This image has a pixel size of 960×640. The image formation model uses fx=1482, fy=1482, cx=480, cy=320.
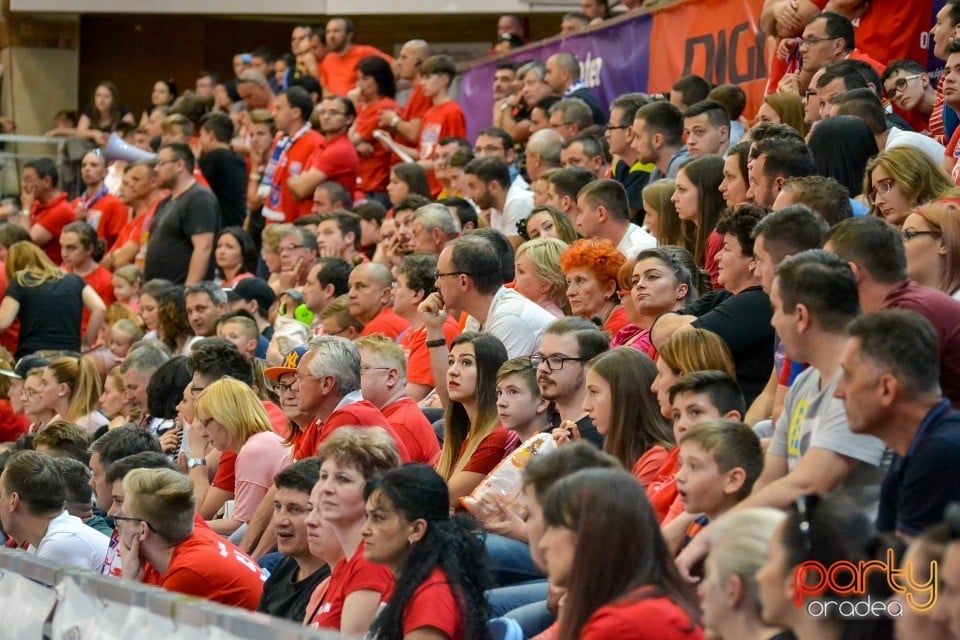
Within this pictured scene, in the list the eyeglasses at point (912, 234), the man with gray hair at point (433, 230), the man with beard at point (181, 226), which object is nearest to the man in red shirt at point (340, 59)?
the man with beard at point (181, 226)

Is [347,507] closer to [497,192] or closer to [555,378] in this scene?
[555,378]

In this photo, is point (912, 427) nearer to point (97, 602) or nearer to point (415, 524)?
point (415, 524)

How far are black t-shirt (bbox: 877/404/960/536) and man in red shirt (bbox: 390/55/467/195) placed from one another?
338 inches

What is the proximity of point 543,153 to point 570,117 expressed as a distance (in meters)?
0.50

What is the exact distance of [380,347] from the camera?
247 inches

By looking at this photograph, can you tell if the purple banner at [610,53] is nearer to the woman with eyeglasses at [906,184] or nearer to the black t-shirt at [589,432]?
the woman with eyeglasses at [906,184]

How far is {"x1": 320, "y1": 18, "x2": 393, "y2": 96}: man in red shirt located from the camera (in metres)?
13.9

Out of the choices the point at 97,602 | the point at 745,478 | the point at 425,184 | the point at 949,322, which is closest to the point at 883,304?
the point at 949,322

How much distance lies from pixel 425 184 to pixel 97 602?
6.95 metres

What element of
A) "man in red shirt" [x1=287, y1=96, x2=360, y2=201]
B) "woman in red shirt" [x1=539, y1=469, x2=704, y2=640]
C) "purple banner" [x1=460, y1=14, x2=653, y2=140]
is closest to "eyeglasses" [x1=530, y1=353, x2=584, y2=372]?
"woman in red shirt" [x1=539, y1=469, x2=704, y2=640]

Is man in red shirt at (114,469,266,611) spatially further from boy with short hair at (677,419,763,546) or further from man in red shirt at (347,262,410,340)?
man in red shirt at (347,262,410,340)

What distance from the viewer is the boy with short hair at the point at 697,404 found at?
13.9 feet

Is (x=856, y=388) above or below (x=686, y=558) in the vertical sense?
above

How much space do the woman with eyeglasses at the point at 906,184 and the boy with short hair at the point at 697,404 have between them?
4.01 feet
